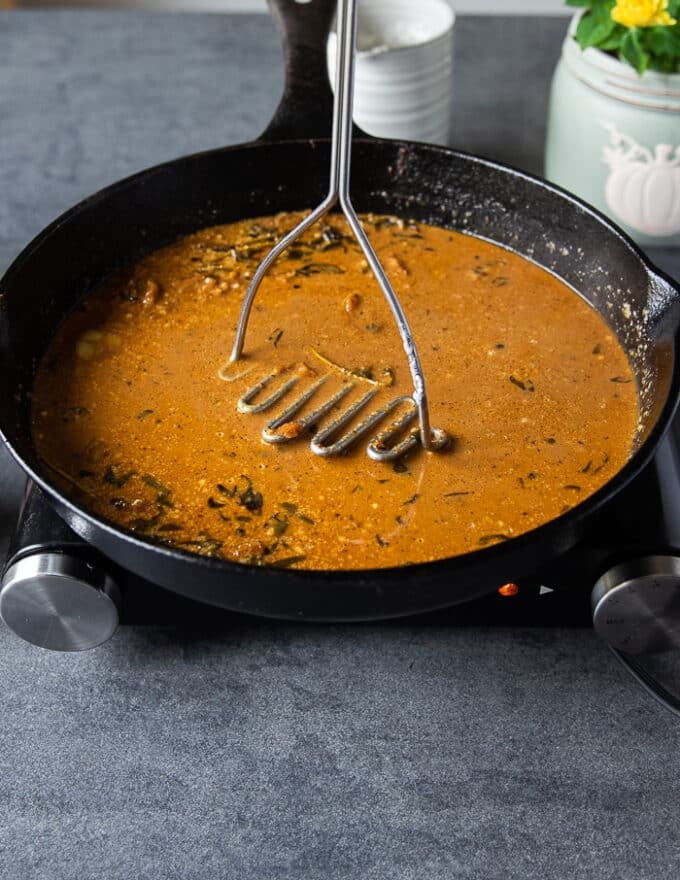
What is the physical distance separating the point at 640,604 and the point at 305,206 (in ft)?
2.39

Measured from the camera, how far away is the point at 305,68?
129cm

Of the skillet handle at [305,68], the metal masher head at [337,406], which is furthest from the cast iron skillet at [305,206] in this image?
the metal masher head at [337,406]

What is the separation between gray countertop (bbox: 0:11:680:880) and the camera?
0.93m

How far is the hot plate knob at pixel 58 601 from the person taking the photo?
938 mm

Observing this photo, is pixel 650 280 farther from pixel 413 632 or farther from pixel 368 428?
pixel 413 632

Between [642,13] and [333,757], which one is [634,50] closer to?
[642,13]

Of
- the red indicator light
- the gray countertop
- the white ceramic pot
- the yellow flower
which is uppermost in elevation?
the yellow flower

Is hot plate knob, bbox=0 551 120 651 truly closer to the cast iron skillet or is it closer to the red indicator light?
the cast iron skillet

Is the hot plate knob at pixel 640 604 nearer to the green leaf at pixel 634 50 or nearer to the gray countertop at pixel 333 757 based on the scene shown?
the gray countertop at pixel 333 757

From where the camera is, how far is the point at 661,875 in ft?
3.01

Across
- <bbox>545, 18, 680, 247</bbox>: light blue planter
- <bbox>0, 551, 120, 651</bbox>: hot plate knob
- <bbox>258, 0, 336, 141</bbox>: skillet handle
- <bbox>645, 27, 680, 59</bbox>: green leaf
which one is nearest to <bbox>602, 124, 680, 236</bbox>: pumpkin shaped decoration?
<bbox>545, 18, 680, 247</bbox>: light blue planter

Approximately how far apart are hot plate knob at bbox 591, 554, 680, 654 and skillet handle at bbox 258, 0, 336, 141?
27.7 inches

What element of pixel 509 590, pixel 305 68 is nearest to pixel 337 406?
pixel 509 590

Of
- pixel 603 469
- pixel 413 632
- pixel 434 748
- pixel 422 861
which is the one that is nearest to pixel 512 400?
pixel 603 469
